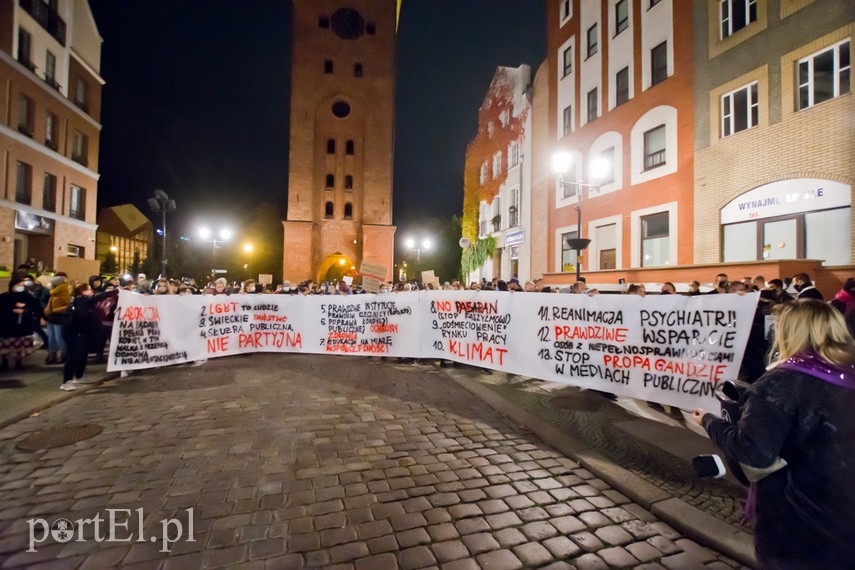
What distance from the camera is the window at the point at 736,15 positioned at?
1295cm

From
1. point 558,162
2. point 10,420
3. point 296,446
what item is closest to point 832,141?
point 558,162

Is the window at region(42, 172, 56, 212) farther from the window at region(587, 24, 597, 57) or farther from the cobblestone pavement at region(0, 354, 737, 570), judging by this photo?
the window at region(587, 24, 597, 57)

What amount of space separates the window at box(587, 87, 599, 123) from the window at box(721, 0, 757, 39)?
6352 millimetres

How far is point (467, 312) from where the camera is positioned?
841 cm

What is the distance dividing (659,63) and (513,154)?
35.8 feet

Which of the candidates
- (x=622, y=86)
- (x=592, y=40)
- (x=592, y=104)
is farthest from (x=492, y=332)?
(x=592, y=40)

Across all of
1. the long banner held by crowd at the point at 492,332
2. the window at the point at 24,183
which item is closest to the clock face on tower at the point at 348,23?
the window at the point at 24,183

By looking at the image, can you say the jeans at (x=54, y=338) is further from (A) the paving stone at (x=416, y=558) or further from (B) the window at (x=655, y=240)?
(B) the window at (x=655, y=240)

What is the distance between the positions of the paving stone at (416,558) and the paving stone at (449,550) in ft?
0.15

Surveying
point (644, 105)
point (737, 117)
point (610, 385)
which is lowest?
point (610, 385)

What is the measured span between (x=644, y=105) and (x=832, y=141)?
7.51 meters

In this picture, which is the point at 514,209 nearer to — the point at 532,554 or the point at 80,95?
the point at 532,554

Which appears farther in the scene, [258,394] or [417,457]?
[258,394]

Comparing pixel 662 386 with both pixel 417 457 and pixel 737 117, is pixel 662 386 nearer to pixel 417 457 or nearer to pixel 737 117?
pixel 417 457
